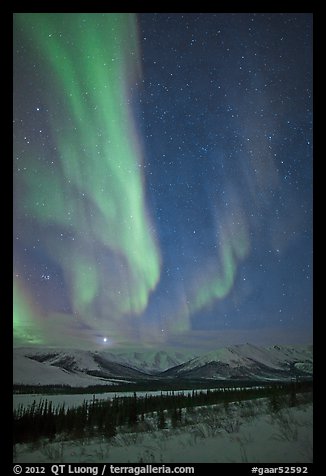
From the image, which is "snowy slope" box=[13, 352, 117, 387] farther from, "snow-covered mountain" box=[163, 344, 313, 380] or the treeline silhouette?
"snow-covered mountain" box=[163, 344, 313, 380]

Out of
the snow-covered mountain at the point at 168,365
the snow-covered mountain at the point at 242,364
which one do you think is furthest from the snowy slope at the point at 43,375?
the snow-covered mountain at the point at 242,364

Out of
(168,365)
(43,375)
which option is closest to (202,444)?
(168,365)

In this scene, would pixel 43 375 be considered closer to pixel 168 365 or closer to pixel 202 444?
pixel 168 365

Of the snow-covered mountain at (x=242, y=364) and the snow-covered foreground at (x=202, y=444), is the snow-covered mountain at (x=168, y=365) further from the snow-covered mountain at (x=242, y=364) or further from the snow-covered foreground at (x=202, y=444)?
the snow-covered foreground at (x=202, y=444)

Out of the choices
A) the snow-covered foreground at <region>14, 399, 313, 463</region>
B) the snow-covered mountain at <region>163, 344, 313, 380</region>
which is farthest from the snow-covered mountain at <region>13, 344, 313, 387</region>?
the snow-covered foreground at <region>14, 399, 313, 463</region>
